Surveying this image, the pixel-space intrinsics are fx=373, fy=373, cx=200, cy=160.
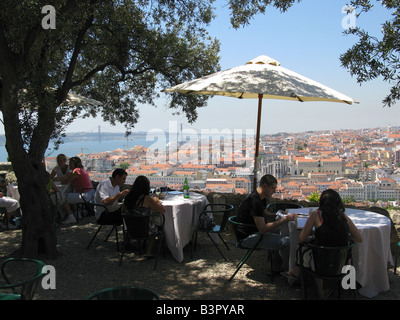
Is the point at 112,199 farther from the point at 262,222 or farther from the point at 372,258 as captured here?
the point at 372,258

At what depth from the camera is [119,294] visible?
2.25m

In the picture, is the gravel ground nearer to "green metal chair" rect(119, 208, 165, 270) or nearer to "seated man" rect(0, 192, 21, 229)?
"green metal chair" rect(119, 208, 165, 270)

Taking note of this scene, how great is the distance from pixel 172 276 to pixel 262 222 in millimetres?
1317

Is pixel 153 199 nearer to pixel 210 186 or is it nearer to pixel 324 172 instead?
pixel 210 186

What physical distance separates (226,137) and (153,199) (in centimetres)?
389

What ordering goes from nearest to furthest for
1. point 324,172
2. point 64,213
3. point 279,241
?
point 279,241, point 64,213, point 324,172

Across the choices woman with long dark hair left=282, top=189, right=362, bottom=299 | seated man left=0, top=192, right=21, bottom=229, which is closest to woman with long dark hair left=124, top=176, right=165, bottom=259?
woman with long dark hair left=282, top=189, right=362, bottom=299

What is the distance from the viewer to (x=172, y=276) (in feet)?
15.0

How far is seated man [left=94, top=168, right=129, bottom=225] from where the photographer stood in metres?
5.55

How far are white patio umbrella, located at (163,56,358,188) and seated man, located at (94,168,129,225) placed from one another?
163 centimetres

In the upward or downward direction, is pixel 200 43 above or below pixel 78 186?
above

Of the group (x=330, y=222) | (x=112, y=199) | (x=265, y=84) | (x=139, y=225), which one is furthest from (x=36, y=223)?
(x=330, y=222)

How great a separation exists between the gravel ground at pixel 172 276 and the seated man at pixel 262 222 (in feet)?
1.46
